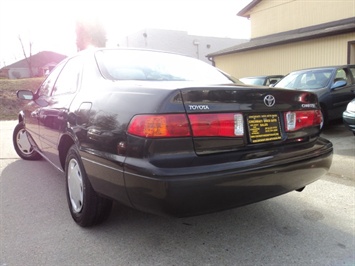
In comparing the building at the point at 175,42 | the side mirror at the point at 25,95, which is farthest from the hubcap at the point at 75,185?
the building at the point at 175,42

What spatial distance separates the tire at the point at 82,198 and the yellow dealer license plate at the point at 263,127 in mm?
1286

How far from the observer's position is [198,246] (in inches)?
97.3

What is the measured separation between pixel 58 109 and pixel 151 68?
1000 millimetres

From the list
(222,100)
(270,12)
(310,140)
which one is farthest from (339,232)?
(270,12)

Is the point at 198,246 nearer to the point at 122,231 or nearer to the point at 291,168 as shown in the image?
the point at 122,231

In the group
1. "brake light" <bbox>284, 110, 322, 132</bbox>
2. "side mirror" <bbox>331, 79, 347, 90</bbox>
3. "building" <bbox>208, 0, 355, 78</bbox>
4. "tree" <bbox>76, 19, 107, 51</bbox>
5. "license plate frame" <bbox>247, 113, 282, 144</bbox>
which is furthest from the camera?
"tree" <bbox>76, 19, 107, 51</bbox>

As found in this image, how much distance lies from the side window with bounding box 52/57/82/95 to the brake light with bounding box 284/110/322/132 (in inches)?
74.4

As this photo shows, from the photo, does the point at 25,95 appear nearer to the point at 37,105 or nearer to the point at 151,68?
the point at 37,105

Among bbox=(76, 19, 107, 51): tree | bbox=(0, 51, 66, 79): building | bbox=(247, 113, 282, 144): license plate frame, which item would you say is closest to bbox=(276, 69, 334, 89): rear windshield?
bbox=(247, 113, 282, 144): license plate frame

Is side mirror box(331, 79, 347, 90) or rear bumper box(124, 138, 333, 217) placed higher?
side mirror box(331, 79, 347, 90)

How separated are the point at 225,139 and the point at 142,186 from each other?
0.62 meters

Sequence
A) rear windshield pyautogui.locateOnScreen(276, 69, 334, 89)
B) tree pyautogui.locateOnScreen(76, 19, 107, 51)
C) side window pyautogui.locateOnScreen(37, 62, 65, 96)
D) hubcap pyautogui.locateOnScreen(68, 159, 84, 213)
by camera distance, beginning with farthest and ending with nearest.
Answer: tree pyautogui.locateOnScreen(76, 19, 107, 51), rear windshield pyautogui.locateOnScreen(276, 69, 334, 89), side window pyautogui.locateOnScreen(37, 62, 65, 96), hubcap pyautogui.locateOnScreen(68, 159, 84, 213)

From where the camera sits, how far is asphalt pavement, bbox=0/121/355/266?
7.61 feet

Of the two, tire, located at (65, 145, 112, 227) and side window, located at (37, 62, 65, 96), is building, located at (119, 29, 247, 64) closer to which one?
side window, located at (37, 62, 65, 96)
